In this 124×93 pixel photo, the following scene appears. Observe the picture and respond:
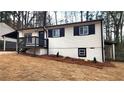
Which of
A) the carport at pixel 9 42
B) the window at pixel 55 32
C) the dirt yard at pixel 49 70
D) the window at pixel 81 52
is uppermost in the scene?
the window at pixel 55 32

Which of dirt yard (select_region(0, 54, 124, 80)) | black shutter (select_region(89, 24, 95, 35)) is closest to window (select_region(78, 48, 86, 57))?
dirt yard (select_region(0, 54, 124, 80))

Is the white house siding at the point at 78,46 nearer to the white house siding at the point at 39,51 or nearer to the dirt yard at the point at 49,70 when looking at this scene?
the white house siding at the point at 39,51

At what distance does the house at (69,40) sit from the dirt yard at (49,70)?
1.55ft

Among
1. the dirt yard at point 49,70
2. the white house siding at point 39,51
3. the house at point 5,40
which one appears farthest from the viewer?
the white house siding at point 39,51

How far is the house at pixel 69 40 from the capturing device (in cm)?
586

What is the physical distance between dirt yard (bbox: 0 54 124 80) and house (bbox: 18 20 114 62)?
47 cm

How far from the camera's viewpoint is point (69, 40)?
20.7 feet

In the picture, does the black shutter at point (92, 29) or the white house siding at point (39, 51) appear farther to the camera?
the black shutter at point (92, 29)

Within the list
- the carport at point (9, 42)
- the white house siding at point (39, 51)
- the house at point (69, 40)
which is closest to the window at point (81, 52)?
the house at point (69, 40)

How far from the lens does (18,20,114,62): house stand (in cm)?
586

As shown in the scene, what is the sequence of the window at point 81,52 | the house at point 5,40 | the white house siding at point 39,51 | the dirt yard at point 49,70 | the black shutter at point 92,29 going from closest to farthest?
the dirt yard at point 49,70 < the house at point 5,40 < the window at point 81,52 < the white house siding at point 39,51 < the black shutter at point 92,29

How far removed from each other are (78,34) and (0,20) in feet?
6.99
